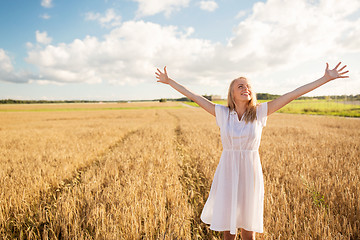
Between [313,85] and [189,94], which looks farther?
[189,94]

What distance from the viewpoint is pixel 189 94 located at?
244cm

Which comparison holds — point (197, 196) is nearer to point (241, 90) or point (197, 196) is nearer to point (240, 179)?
point (240, 179)

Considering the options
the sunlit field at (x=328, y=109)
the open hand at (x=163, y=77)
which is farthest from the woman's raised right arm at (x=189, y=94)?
the sunlit field at (x=328, y=109)

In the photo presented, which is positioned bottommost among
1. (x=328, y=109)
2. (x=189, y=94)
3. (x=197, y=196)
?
(x=197, y=196)

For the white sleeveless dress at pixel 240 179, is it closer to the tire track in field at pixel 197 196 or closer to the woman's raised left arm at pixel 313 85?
the woman's raised left arm at pixel 313 85

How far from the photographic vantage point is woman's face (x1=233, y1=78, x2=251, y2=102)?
212 centimetres

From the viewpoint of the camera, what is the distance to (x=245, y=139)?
6.98ft

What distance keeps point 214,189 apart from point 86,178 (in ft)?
10.4

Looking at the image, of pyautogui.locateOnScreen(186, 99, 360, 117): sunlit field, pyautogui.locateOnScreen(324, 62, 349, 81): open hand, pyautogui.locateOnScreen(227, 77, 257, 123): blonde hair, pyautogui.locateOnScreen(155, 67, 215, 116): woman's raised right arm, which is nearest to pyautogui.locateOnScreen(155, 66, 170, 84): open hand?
pyautogui.locateOnScreen(155, 67, 215, 116): woman's raised right arm

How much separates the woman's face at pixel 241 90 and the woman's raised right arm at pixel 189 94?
33 centimetres

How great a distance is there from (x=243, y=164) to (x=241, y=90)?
832 millimetres

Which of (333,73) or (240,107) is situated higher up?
(333,73)

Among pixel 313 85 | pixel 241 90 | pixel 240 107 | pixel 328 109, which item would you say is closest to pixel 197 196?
pixel 240 107

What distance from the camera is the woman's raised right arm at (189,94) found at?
→ 2403mm
